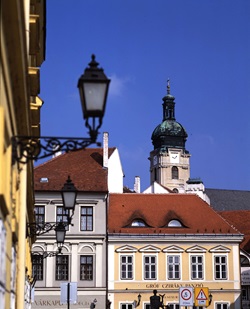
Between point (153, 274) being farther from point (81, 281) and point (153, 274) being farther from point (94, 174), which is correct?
point (94, 174)

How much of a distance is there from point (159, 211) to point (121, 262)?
5.09 m

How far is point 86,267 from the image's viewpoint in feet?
148

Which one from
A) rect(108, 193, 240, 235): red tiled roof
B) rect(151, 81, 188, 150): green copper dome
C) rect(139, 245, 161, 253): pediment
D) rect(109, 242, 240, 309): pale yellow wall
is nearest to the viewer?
rect(109, 242, 240, 309): pale yellow wall

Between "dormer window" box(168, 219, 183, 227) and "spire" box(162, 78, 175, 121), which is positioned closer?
"dormer window" box(168, 219, 183, 227)

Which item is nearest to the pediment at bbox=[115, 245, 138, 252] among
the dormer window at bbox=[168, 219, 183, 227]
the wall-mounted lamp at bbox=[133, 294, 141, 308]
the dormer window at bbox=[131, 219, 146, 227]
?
the dormer window at bbox=[131, 219, 146, 227]

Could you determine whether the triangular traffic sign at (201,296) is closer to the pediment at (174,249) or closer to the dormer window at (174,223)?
the pediment at (174,249)

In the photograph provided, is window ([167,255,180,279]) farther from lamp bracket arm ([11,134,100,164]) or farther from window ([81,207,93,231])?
lamp bracket arm ([11,134,100,164])

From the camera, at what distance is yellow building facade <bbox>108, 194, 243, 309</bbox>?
45.5 metres

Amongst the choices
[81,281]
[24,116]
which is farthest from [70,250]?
[24,116]

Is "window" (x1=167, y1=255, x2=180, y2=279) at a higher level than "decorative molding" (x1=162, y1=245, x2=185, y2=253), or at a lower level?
lower

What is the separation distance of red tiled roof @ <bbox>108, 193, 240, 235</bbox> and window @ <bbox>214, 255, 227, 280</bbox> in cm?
169

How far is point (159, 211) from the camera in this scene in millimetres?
48750

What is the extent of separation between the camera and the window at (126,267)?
4544 centimetres

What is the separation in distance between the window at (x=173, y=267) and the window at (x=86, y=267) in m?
5.07
